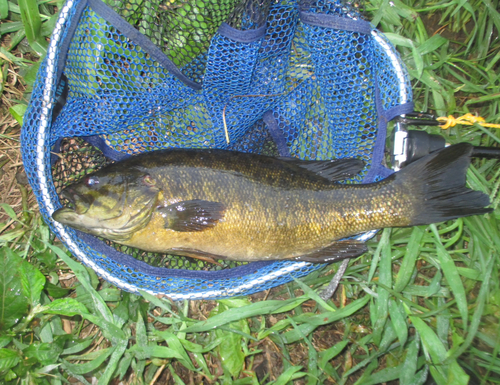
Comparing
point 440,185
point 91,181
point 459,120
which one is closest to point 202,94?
point 91,181

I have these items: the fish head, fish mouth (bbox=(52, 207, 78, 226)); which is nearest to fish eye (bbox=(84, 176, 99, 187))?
the fish head

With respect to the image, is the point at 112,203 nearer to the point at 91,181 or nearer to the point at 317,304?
the point at 91,181

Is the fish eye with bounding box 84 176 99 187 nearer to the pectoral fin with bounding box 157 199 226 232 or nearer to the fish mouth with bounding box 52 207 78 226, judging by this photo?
the fish mouth with bounding box 52 207 78 226

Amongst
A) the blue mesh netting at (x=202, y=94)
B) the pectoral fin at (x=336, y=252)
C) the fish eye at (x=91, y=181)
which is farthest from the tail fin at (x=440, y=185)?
the fish eye at (x=91, y=181)

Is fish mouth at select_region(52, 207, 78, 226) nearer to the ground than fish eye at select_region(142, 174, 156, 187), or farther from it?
nearer to the ground

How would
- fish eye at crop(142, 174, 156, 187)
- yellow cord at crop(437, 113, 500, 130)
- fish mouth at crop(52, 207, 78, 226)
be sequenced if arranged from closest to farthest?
1. fish mouth at crop(52, 207, 78, 226)
2. fish eye at crop(142, 174, 156, 187)
3. yellow cord at crop(437, 113, 500, 130)

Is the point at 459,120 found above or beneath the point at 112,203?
above

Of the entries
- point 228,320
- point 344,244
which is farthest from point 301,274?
point 228,320

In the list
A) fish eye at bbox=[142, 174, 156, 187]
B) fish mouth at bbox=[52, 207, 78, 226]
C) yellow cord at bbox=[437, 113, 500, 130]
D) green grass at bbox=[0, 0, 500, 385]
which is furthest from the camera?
yellow cord at bbox=[437, 113, 500, 130]
